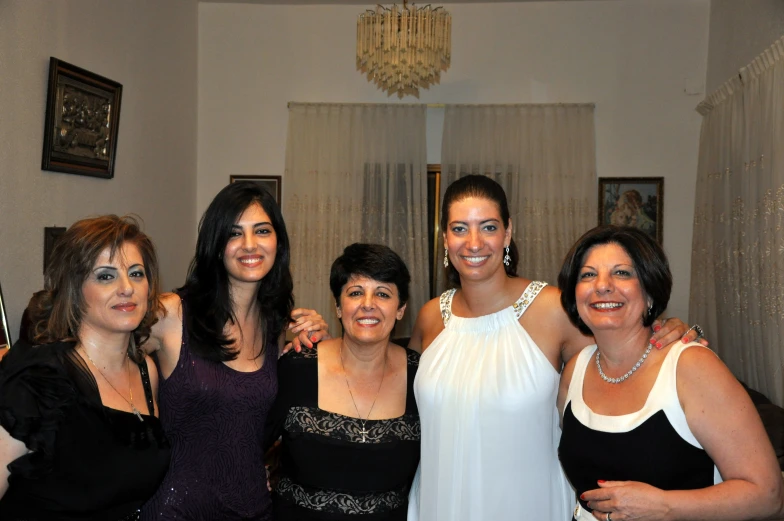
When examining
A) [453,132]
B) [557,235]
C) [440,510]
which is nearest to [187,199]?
[453,132]

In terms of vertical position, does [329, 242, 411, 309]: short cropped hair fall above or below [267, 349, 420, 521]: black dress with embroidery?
above

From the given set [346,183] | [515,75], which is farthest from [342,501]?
[515,75]

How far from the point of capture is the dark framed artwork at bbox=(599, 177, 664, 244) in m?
6.36

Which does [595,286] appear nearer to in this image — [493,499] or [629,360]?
[629,360]

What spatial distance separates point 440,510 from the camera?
7.80ft

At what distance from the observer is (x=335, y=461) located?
227 centimetres

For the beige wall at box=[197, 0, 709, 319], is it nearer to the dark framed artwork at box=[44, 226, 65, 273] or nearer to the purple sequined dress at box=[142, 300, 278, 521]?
the dark framed artwork at box=[44, 226, 65, 273]

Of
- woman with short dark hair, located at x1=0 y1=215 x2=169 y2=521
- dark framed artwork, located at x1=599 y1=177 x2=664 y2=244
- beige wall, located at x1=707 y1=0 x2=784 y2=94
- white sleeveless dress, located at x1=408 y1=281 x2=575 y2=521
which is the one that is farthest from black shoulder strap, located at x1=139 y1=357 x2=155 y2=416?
dark framed artwork, located at x1=599 y1=177 x2=664 y2=244

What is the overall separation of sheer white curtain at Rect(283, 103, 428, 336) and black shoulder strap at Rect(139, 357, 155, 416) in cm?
437

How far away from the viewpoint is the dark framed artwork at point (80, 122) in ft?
13.5

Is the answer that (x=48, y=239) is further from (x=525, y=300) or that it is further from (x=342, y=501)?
(x=525, y=300)

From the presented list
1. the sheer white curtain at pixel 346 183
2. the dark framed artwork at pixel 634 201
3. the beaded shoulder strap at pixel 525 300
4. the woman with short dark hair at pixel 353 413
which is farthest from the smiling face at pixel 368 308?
the dark framed artwork at pixel 634 201

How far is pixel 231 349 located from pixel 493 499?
105 centimetres

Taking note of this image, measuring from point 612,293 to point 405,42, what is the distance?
3.31 meters
